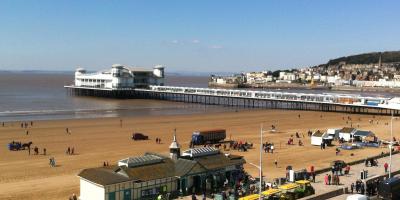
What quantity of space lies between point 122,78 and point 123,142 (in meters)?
55.7

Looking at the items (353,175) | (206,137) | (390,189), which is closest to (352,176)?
(353,175)

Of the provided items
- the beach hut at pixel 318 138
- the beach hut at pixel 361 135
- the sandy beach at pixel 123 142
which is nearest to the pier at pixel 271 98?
the sandy beach at pixel 123 142

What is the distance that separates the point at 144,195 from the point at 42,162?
12375 mm

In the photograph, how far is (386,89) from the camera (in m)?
161

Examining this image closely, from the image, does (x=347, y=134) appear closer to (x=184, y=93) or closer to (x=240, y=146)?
(x=240, y=146)

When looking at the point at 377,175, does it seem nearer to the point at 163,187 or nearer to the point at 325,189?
the point at 325,189

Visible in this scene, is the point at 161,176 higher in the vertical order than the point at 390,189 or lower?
higher

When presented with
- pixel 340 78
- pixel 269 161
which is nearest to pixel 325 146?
pixel 269 161

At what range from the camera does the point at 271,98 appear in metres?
73.2

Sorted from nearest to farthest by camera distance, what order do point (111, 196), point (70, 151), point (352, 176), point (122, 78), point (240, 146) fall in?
point (111, 196) → point (352, 176) → point (70, 151) → point (240, 146) → point (122, 78)

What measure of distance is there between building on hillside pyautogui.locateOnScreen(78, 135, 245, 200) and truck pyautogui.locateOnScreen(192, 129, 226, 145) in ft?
44.0

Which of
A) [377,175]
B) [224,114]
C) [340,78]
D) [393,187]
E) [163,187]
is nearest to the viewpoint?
[393,187]

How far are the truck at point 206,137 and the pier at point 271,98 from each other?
87.2ft

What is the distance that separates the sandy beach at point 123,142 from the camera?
82.1 ft
